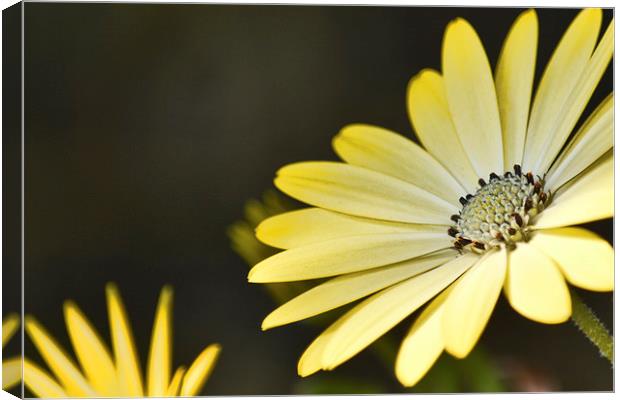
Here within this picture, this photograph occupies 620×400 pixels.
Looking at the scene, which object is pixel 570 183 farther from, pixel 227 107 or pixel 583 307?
pixel 227 107

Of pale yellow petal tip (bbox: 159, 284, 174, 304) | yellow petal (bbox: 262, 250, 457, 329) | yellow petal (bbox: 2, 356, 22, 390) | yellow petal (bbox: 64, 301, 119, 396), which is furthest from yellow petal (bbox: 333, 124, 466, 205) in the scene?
yellow petal (bbox: 2, 356, 22, 390)

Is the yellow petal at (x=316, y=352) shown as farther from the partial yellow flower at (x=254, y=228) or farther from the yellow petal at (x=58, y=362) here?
the yellow petal at (x=58, y=362)

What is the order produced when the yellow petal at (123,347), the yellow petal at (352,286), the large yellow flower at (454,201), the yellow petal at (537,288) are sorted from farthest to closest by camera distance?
1. the yellow petal at (123,347)
2. the yellow petal at (352,286)
3. the large yellow flower at (454,201)
4. the yellow petal at (537,288)

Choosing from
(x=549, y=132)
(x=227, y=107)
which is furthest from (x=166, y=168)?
(x=549, y=132)

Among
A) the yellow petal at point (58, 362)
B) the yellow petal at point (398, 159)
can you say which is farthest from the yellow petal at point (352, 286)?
the yellow petal at point (58, 362)

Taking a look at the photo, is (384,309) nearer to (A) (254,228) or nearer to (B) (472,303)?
(B) (472,303)

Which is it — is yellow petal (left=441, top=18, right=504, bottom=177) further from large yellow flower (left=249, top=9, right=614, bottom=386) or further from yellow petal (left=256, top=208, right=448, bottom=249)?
yellow petal (left=256, top=208, right=448, bottom=249)
